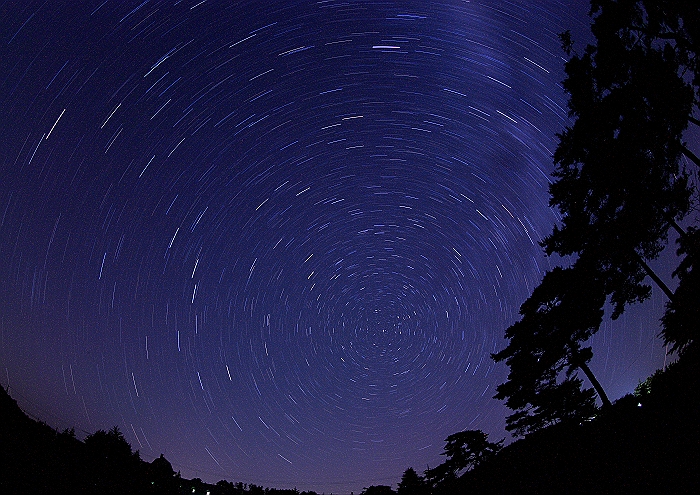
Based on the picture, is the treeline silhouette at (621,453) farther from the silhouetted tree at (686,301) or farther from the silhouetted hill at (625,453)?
the silhouetted tree at (686,301)

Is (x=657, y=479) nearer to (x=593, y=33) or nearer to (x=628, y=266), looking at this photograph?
(x=628, y=266)

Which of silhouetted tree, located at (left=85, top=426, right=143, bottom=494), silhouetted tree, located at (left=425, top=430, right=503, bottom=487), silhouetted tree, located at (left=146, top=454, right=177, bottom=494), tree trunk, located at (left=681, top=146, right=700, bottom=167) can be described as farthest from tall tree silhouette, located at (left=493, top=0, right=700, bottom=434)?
silhouetted tree, located at (left=146, top=454, right=177, bottom=494)

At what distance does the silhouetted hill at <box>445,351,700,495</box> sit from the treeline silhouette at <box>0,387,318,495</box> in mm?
24831

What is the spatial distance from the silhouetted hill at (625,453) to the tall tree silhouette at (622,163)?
2.03m

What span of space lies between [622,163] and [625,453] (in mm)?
8770

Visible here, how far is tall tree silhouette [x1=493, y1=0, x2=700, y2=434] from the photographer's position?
1019cm

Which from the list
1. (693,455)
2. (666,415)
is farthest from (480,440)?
(693,455)

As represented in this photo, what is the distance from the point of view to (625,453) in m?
10.6

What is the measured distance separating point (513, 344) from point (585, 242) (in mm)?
6107

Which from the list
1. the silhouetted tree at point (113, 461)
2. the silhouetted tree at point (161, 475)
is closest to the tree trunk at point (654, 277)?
the silhouetted tree at point (113, 461)

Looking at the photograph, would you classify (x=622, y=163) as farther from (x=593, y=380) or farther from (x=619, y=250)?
(x=593, y=380)

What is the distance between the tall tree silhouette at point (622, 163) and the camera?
10188 millimetres

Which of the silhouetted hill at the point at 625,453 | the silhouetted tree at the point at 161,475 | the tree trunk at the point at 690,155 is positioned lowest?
the silhouetted hill at the point at 625,453

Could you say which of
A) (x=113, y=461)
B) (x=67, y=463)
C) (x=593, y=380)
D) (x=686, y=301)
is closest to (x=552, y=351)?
(x=593, y=380)
